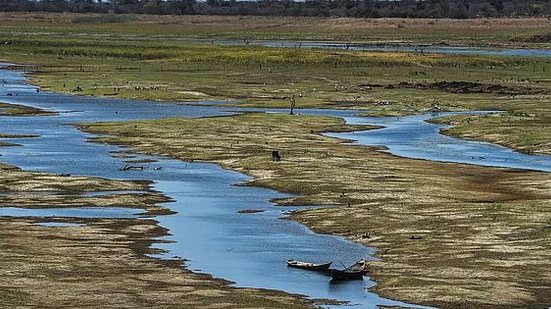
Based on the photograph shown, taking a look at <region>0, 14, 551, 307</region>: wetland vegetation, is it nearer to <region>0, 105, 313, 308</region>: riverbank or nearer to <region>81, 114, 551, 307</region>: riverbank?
<region>81, 114, 551, 307</region>: riverbank

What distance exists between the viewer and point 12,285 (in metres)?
38.5

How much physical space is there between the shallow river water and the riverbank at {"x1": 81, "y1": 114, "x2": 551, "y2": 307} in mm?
1511

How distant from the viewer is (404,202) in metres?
56.4

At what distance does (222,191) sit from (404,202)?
31.5 ft

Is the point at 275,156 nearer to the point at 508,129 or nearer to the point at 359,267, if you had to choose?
the point at 508,129

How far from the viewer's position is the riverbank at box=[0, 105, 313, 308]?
37219mm

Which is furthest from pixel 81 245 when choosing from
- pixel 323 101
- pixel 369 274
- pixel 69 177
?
pixel 323 101

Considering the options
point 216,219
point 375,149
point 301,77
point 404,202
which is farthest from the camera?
point 301,77

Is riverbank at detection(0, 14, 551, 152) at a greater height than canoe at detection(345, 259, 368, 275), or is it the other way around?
canoe at detection(345, 259, 368, 275)

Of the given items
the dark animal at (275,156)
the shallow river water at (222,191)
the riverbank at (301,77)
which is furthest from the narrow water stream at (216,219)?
the riverbank at (301,77)

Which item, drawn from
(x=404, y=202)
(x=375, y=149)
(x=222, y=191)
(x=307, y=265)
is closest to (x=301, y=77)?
(x=375, y=149)

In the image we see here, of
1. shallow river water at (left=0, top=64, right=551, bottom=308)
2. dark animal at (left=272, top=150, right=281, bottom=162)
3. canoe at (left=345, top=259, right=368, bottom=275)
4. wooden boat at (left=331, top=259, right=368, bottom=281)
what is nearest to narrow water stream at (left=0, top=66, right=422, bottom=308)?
shallow river water at (left=0, top=64, right=551, bottom=308)

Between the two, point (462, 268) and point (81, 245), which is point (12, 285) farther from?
point (462, 268)

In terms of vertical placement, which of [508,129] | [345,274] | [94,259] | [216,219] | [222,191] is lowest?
[508,129]
